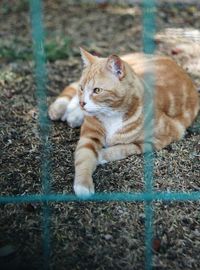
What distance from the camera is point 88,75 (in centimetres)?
373

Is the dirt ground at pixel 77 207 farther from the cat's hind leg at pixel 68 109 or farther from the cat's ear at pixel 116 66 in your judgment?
the cat's ear at pixel 116 66

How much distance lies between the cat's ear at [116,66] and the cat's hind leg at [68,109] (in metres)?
0.62

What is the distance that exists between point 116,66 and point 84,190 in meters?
0.76

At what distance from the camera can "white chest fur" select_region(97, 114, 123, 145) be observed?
378 centimetres

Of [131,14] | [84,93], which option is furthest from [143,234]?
[131,14]

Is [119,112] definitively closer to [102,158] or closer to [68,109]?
[102,158]

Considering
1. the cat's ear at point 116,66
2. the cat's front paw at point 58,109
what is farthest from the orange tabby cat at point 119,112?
the cat's front paw at point 58,109

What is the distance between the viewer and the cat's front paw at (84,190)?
10.8ft

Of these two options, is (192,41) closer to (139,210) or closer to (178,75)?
(178,75)

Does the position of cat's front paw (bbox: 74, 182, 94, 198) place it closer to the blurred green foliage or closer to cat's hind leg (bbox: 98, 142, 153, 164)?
cat's hind leg (bbox: 98, 142, 153, 164)

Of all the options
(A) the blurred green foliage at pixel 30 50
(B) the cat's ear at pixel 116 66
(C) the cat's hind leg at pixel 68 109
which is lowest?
(C) the cat's hind leg at pixel 68 109

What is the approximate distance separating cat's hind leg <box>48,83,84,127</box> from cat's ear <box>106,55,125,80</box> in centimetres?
62

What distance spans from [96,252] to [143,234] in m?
0.27

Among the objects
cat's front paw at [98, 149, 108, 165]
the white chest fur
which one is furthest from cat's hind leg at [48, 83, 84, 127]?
cat's front paw at [98, 149, 108, 165]
